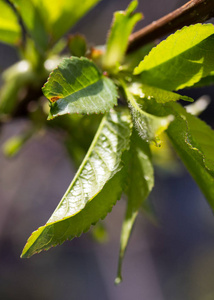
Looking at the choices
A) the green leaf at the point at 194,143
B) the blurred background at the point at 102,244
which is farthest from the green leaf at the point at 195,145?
the blurred background at the point at 102,244

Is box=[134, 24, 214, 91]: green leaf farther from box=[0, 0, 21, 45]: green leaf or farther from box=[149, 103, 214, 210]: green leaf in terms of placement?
box=[0, 0, 21, 45]: green leaf

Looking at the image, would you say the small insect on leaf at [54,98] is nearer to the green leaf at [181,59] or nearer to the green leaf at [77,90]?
the green leaf at [77,90]

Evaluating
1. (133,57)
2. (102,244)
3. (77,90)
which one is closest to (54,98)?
(77,90)

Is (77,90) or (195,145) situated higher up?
(77,90)

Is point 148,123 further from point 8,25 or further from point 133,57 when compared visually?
point 8,25

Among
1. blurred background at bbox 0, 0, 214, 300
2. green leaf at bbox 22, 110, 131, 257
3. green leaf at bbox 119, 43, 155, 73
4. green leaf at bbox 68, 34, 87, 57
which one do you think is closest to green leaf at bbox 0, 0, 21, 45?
green leaf at bbox 68, 34, 87, 57

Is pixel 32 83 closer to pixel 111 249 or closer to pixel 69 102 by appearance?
pixel 69 102
